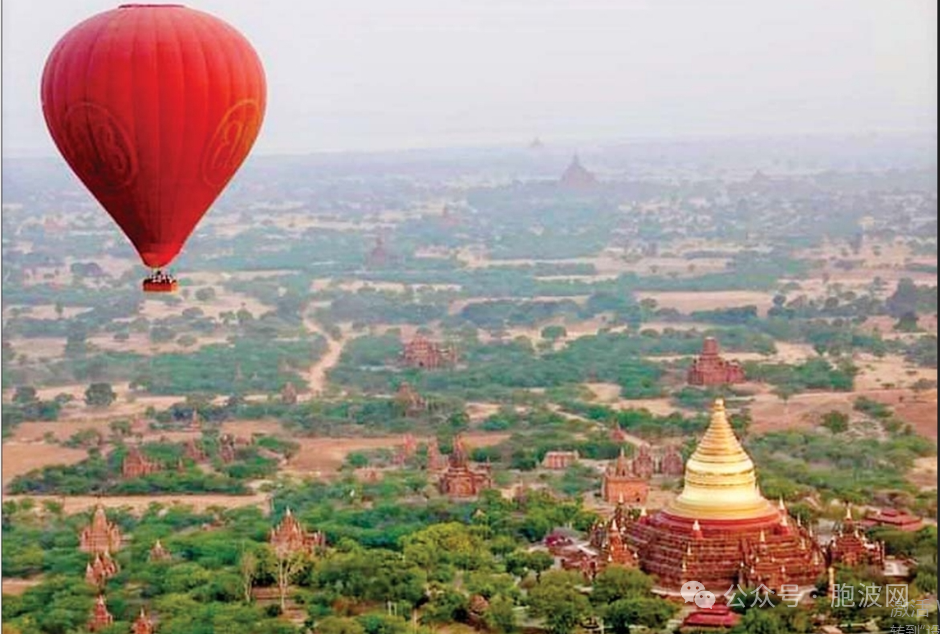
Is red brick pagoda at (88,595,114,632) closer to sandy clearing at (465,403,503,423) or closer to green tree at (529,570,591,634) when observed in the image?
green tree at (529,570,591,634)

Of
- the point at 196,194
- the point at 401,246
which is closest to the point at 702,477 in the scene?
the point at 196,194

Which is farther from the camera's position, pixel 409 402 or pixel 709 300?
pixel 709 300

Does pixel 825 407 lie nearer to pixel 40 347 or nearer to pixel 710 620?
pixel 710 620

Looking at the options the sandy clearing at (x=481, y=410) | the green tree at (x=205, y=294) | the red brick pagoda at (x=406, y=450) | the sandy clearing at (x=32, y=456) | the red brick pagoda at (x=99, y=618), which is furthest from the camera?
the green tree at (x=205, y=294)

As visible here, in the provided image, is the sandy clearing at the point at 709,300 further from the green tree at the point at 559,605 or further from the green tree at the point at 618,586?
the green tree at the point at 559,605

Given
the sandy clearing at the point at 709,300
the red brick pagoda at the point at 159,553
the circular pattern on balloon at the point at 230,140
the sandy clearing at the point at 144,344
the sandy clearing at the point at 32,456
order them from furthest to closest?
the sandy clearing at the point at 709,300
the sandy clearing at the point at 144,344
the sandy clearing at the point at 32,456
the red brick pagoda at the point at 159,553
the circular pattern on balloon at the point at 230,140

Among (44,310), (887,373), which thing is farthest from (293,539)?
(44,310)

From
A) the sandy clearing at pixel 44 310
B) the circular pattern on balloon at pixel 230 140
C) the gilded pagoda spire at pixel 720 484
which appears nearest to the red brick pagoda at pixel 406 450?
the gilded pagoda spire at pixel 720 484
